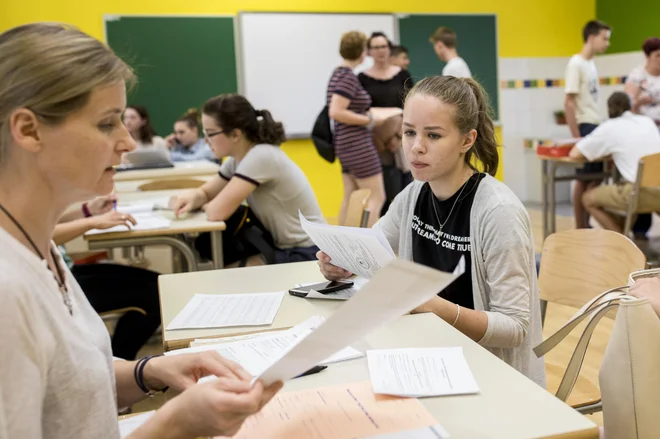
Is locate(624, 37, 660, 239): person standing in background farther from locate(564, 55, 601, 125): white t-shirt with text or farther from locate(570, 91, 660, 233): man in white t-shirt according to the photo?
locate(570, 91, 660, 233): man in white t-shirt

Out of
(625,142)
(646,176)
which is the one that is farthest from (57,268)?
(625,142)

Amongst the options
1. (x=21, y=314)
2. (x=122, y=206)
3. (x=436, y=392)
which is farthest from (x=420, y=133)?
(x=122, y=206)

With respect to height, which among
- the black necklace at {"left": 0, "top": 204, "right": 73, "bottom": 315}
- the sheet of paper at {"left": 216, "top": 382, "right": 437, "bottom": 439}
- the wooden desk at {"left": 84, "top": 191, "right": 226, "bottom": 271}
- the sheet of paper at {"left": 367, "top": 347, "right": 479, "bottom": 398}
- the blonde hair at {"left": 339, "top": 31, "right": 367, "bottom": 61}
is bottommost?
the wooden desk at {"left": 84, "top": 191, "right": 226, "bottom": 271}

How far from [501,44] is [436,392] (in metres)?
6.84

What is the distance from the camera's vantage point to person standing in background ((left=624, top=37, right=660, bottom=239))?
205 inches

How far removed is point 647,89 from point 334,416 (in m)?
5.28

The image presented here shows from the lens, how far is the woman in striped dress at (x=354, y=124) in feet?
13.9

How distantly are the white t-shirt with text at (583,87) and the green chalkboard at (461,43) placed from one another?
1239 millimetres

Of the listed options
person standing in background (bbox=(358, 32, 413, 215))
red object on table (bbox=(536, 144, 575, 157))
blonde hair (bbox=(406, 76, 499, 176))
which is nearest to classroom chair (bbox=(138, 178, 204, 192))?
person standing in background (bbox=(358, 32, 413, 215))

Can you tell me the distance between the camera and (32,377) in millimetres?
762

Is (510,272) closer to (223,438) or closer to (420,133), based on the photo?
(420,133)

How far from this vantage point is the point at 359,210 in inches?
104

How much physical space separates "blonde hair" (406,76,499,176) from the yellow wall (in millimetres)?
4794

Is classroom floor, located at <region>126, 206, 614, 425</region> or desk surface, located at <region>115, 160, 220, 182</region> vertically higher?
desk surface, located at <region>115, 160, 220, 182</region>
